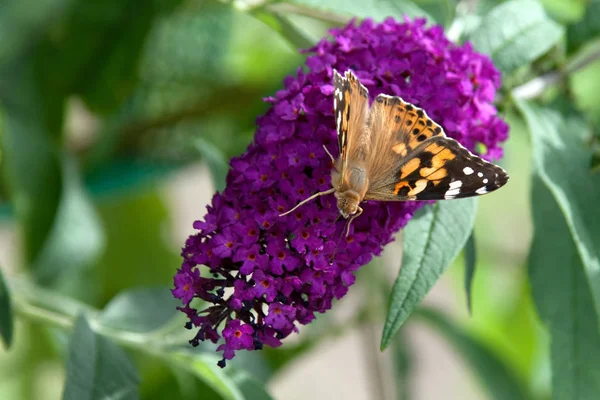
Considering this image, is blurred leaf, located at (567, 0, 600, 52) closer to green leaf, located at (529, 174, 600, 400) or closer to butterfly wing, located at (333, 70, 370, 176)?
green leaf, located at (529, 174, 600, 400)

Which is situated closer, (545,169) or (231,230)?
(231,230)

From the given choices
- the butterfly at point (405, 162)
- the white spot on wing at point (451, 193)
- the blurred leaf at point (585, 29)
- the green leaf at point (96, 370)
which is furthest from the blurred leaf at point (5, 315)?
the blurred leaf at point (585, 29)

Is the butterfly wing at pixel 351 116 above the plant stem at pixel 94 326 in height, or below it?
above

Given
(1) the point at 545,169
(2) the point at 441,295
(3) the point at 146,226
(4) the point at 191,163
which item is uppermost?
(1) the point at 545,169

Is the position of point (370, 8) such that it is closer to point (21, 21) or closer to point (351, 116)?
point (351, 116)

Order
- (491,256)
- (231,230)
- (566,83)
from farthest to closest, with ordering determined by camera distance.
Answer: (491,256) < (566,83) < (231,230)

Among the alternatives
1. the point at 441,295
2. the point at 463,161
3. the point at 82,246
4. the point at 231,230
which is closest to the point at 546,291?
the point at 463,161

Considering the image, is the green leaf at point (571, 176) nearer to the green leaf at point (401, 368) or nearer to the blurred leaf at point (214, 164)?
the blurred leaf at point (214, 164)

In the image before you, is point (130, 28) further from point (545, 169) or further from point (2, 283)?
point (545, 169)

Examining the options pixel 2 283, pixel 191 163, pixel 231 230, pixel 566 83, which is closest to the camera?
pixel 231 230
